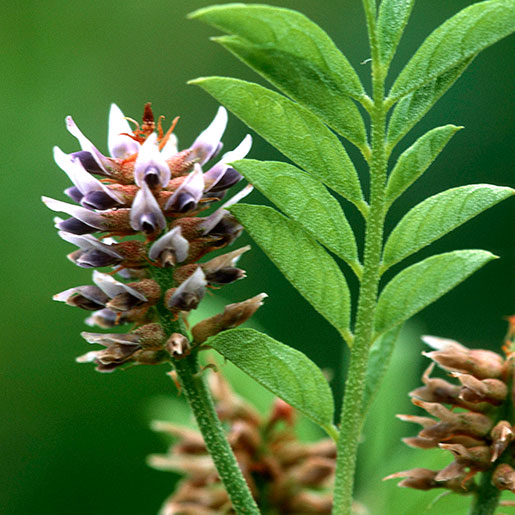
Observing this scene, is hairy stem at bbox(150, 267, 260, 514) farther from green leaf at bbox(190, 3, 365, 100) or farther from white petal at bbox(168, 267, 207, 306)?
green leaf at bbox(190, 3, 365, 100)

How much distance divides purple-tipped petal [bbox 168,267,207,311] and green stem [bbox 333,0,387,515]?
0.16 m

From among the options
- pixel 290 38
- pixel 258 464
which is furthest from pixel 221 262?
pixel 258 464

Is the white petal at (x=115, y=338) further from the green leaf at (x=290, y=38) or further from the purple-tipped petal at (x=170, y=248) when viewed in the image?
the green leaf at (x=290, y=38)

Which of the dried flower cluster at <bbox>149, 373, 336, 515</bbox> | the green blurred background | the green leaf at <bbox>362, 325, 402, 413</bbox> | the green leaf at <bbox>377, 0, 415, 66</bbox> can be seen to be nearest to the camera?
the green leaf at <bbox>377, 0, 415, 66</bbox>

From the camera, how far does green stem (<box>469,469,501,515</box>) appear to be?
89 centimetres

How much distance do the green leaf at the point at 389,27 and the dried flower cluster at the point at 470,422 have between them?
347 mm

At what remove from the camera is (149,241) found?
2.85ft

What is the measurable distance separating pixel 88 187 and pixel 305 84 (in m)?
0.25

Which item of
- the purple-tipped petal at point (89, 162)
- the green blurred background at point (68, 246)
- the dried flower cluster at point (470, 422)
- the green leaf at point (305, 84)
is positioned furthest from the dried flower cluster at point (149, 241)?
the green blurred background at point (68, 246)

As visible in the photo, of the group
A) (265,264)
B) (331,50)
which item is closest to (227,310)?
(331,50)

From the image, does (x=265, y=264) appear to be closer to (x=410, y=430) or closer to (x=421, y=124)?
(x=421, y=124)

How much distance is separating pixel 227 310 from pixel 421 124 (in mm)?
3064

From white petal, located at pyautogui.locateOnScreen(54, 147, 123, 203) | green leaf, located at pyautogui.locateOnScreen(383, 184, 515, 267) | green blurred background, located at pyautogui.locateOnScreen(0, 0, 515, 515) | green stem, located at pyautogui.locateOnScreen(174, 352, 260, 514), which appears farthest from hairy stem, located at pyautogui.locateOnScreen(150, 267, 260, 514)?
green blurred background, located at pyautogui.locateOnScreen(0, 0, 515, 515)

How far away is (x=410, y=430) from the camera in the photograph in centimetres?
178
